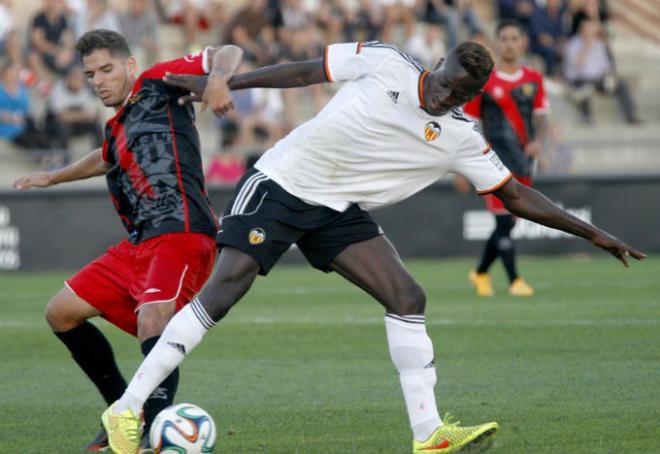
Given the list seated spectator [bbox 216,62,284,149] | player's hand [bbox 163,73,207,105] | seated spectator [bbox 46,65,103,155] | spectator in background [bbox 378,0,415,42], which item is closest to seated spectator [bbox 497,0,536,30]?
spectator in background [bbox 378,0,415,42]

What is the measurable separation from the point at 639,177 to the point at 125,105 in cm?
1282

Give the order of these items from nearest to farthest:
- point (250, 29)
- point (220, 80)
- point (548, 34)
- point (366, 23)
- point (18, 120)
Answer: point (220, 80)
point (18, 120)
point (250, 29)
point (366, 23)
point (548, 34)

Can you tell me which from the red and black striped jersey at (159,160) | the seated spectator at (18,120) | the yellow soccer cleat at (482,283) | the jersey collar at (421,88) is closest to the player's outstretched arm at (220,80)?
the red and black striped jersey at (159,160)

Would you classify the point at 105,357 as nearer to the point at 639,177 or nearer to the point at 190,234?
the point at 190,234

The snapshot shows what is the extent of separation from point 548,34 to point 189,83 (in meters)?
17.5

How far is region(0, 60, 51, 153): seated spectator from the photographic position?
1906cm

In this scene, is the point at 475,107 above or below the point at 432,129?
below

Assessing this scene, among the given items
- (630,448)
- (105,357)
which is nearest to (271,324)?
(105,357)

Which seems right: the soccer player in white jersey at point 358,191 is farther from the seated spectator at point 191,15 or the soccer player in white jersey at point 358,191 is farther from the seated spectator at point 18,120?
the seated spectator at point 191,15

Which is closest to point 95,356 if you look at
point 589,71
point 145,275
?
point 145,275

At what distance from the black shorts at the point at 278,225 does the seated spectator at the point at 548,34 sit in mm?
17157

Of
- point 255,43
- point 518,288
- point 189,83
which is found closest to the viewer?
point 189,83

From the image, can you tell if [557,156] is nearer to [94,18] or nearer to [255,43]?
[255,43]

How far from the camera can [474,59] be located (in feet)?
19.1
